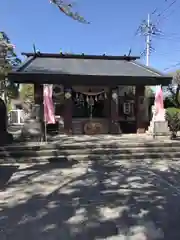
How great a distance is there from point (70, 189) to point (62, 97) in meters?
7.24

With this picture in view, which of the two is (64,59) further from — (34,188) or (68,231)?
(68,231)

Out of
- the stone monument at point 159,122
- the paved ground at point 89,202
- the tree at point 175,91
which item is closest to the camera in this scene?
the paved ground at point 89,202

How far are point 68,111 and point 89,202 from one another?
24.7ft

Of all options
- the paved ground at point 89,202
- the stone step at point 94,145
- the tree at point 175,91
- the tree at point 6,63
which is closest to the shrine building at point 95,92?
the tree at point 6,63

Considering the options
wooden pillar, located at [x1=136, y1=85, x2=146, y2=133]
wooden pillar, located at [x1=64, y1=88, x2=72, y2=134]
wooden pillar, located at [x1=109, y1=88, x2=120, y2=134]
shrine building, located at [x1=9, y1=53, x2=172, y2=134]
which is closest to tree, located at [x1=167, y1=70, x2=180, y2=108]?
shrine building, located at [x1=9, y1=53, x2=172, y2=134]

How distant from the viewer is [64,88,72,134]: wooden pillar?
476 inches

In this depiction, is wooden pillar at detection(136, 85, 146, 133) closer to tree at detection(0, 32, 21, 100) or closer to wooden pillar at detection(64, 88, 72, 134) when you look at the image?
wooden pillar at detection(64, 88, 72, 134)

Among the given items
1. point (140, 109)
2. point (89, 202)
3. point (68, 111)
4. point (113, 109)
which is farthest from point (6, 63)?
point (89, 202)

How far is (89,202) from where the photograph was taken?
16.3 ft

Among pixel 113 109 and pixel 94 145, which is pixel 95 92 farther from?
pixel 94 145

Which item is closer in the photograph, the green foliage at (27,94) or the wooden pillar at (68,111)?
the wooden pillar at (68,111)

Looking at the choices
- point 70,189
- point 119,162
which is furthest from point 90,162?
point 70,189

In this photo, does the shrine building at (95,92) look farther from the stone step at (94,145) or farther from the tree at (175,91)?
the tree at (175,91)

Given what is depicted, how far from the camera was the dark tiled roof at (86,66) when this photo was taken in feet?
39.4
